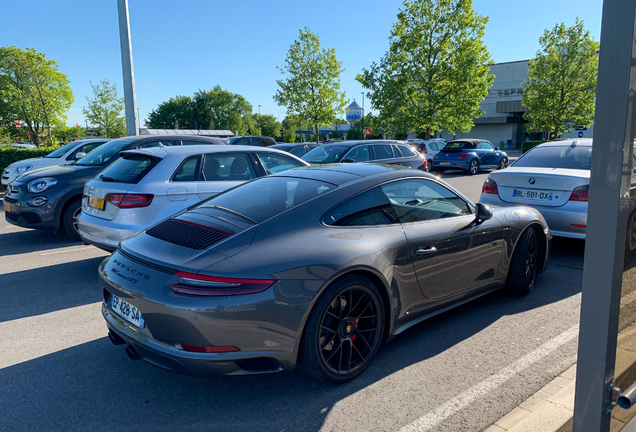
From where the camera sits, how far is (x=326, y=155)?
37.4 feet

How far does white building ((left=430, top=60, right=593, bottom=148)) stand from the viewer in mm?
55188

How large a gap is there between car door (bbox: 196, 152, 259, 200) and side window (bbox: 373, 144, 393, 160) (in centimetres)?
610

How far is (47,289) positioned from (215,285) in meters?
3.61

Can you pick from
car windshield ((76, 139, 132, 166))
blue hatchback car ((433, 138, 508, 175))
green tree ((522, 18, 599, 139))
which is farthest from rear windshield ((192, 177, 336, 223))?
green tree ((522, 18, 599, 139))

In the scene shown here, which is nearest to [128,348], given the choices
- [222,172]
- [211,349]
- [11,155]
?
[211,349]

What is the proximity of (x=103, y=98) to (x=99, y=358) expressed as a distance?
131 ft

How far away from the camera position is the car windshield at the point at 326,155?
438 inches

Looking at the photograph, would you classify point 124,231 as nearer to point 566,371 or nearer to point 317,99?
point 566,371

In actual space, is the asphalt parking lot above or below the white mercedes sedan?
below

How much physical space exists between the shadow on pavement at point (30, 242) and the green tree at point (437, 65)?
2485 cm

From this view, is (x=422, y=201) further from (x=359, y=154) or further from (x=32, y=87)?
(x=32, y=87)

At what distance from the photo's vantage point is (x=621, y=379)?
196 cm

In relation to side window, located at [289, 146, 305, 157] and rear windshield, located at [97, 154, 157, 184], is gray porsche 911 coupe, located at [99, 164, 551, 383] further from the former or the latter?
side window, located at [289, 146, 305, 157]

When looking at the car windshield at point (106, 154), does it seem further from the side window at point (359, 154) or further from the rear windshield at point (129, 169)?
the side window at point (359, 154)
